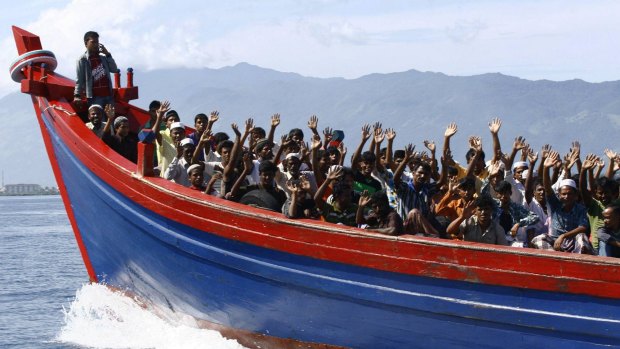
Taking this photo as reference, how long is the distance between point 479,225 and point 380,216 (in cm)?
90

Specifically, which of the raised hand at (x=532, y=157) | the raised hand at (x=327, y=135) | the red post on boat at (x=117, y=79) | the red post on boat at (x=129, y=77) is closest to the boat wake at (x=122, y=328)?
the raised hand at (x=327, y=135)

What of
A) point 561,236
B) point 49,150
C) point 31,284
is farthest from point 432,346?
point 31,284

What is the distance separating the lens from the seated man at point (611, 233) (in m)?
7.71

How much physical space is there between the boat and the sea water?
0.30m

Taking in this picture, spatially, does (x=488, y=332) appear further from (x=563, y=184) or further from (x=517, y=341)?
(x=563, y=184)

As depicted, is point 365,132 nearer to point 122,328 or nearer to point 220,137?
point 220,137

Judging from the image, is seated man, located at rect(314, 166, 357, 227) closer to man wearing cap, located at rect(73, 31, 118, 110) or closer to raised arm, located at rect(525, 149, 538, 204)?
raised arm, located at rect(525, 149, 538, 204)

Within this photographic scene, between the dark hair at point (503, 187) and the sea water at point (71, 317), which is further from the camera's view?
the sea water at point (71, 317)

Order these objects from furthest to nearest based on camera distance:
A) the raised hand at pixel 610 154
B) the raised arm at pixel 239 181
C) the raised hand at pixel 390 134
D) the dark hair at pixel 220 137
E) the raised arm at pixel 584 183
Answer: the dark hair at pixel 220 137
the raised hand at pixel 610 154
the raised hand at pixel 390 134
the raised arm at pixel 239 181
the raised arm at pixel 584 183

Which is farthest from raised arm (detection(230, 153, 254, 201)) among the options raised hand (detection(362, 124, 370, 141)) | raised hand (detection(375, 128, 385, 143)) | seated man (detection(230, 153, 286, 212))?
raised hand (detection(375, 128, 385, 143))

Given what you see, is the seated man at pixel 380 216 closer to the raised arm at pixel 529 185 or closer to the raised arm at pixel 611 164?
the raised arm at pixel 529 185

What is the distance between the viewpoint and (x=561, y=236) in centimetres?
815

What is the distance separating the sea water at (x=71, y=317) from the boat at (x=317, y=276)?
0.97 feet

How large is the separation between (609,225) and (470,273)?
4.24 ft
